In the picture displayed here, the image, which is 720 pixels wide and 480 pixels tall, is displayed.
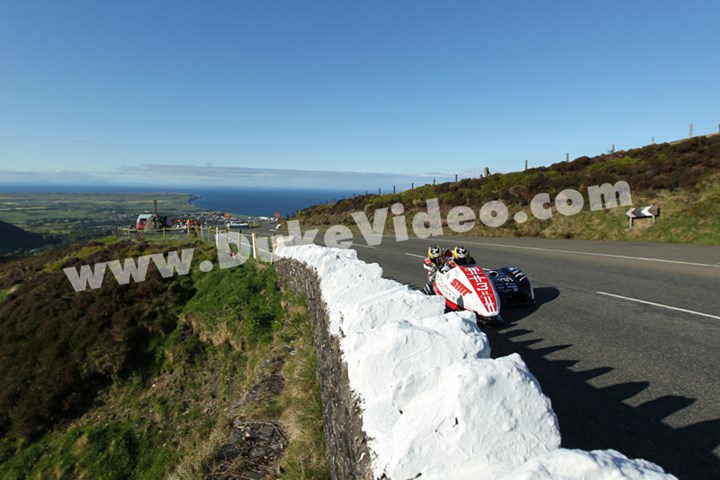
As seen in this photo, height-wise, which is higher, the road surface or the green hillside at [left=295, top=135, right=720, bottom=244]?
the green hillside at [left=295, top=135, right=720, bottom=244]

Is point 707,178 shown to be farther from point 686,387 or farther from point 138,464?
point 138,464

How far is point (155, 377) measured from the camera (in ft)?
36.1

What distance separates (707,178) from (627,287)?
1466 cm

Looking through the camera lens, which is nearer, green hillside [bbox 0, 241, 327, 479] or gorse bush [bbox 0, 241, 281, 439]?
green hillside [bbox 0, 241, 327, 479]

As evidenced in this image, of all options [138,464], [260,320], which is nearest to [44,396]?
[138,464]

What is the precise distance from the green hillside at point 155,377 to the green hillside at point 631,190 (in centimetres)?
1518

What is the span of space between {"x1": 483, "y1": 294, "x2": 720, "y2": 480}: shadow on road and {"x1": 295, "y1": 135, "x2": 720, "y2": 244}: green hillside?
1480cm

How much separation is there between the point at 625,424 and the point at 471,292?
291cm

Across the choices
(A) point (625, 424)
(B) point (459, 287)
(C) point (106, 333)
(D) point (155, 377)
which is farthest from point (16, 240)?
(A) point (625, 424)

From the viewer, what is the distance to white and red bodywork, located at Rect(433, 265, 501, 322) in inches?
237

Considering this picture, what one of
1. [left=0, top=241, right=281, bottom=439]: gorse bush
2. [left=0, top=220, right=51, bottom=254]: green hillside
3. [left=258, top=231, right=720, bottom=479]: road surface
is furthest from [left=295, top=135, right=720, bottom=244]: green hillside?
[left=0, top=220, right=51, bottom=254]: green hillside

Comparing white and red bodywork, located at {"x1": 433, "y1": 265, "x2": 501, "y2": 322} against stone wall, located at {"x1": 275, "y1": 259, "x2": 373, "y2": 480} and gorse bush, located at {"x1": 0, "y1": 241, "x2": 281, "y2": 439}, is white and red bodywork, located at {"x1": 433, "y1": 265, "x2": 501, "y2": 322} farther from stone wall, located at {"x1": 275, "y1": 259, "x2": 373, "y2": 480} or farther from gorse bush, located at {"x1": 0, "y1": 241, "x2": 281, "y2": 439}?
gorse bush, located at {"x1": 0, "y1": 241, "x2": 281, "y2": 439}

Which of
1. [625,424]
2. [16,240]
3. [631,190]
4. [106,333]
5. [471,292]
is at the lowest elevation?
[16,240]

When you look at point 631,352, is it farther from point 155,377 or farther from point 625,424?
point 155,377
